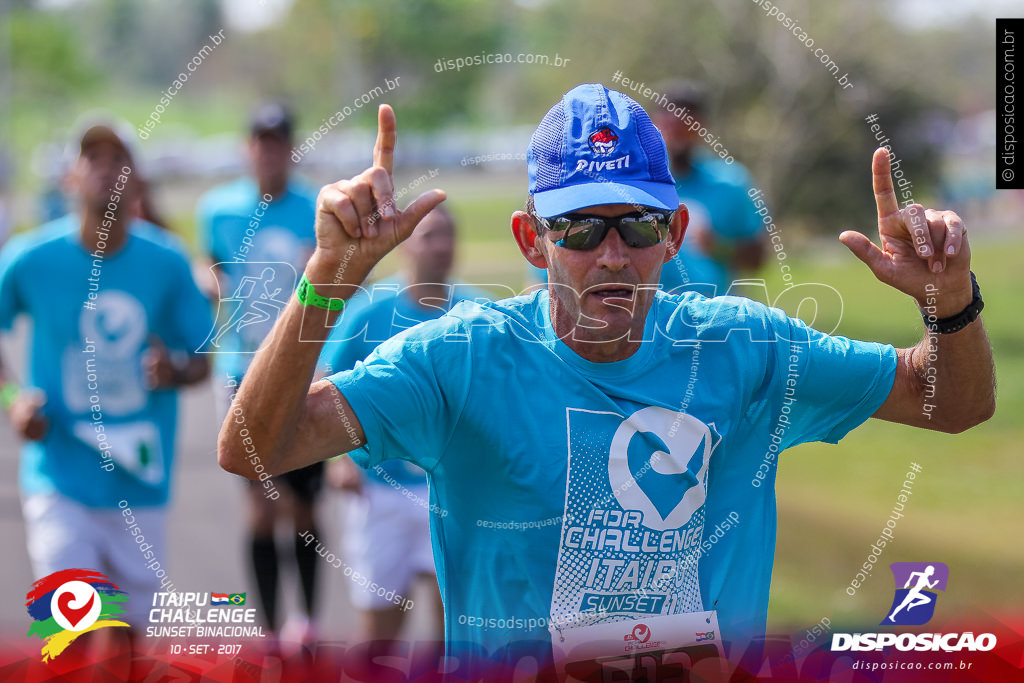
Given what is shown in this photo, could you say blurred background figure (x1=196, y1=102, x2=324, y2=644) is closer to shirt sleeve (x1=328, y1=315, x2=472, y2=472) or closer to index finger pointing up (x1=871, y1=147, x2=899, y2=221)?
shirt sleeve (x1=328, y1=315, x2=472, y2=472)

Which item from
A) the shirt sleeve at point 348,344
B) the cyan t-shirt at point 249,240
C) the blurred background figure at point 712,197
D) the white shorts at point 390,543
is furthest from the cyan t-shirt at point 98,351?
the blurred background figure at point 712,197

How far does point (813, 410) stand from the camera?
2.55 m

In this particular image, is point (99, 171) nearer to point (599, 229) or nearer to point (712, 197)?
point (712, 197)

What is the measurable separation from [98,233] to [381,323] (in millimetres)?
1293

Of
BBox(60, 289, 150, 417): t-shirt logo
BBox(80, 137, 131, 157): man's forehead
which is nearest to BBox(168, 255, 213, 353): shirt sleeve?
BBox(60, 289, 150, 417): t-shirt logo

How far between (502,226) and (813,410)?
1072 cm

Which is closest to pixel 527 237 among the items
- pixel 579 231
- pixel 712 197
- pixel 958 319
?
pixel 579 231

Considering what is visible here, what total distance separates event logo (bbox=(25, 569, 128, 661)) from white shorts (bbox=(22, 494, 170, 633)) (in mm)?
97

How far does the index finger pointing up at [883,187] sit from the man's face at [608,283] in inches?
18.5

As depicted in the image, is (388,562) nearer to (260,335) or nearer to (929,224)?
(260,335)

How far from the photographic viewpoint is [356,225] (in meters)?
2.10

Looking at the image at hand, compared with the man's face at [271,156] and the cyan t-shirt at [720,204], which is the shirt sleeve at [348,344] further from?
the cyan t-shirt at [720,204]

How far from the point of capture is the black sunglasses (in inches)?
91.1

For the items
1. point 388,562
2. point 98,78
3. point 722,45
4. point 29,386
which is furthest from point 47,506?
point 98,78
